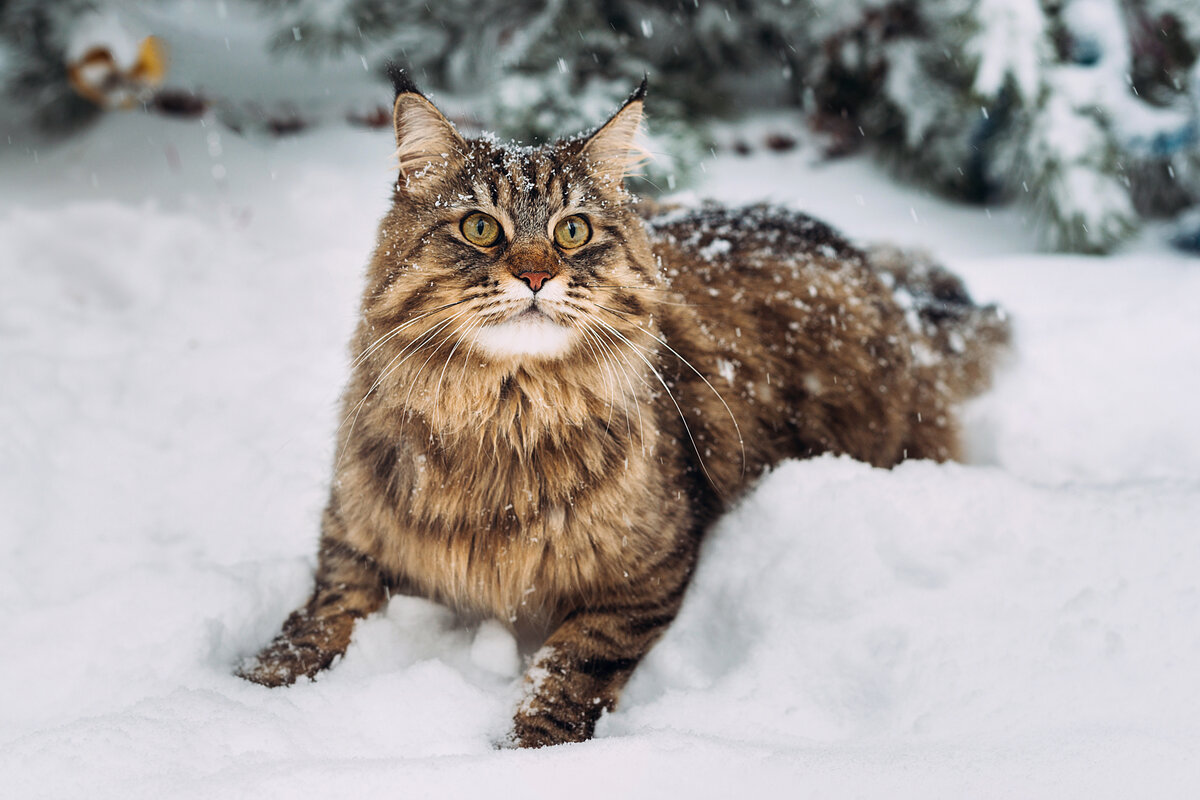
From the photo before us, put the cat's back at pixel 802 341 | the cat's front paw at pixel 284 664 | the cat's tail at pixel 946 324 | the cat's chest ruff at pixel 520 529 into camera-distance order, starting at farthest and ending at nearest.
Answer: the cat's tail at pixel 946 324, the cat's back at pixel 802 341, the cat's chest ruff at pixel 520 529, the cat's front paw at pixel 284 664

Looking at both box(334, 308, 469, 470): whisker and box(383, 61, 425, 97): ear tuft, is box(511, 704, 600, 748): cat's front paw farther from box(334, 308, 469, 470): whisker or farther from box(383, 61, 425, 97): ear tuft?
box(383, 61, 425, 97): ear tuft

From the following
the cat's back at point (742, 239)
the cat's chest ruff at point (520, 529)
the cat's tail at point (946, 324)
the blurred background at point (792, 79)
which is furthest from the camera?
the blurred background at point (792, 79)

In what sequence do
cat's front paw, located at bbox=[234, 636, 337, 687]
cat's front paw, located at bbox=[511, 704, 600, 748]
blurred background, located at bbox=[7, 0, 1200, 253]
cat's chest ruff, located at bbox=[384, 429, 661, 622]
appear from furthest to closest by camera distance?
blurred background, located at bbox=[7, 0, 1200, 253]
cat's chest ruff, located at bbox=[384, 429, 661, 622]
cat's front paw, located at bbox=[234, 636, 337, 687]
cat's front paw, located at bbox=[511, 704, 600, 748]

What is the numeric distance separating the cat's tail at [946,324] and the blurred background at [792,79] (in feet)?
3.75

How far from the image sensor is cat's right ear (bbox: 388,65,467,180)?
1738 mm

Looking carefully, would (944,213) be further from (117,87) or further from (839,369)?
(117,87)

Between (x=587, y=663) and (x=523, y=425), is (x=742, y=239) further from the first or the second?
(x=587, y=663)

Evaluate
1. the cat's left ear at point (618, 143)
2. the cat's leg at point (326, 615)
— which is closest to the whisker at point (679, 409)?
the cat's left ear at point (618, 143)

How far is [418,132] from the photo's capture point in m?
1.79

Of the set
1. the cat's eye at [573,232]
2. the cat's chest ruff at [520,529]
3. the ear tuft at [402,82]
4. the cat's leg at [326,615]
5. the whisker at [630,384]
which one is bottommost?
the cat's leg at [326,615]

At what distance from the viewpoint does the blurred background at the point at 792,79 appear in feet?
12.2

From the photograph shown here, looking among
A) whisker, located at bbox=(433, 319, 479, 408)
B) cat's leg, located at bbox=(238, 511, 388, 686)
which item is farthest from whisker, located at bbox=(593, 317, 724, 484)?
cat's leg, located at bbox=(238, 511, 388, 686)

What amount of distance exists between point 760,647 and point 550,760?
22.0 inches

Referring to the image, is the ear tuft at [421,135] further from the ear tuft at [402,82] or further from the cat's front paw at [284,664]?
the cat's front paw at [284,664]
